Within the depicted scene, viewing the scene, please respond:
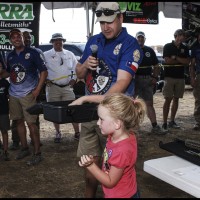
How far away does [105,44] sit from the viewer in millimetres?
2705

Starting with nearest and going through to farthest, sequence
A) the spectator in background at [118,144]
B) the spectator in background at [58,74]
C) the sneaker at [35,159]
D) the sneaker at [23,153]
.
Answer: the spectator in background at [118,144] < the sneaker at [35,159] < the sneaker at [23,153] < the spectator in background at [58,74]

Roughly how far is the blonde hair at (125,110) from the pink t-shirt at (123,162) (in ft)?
0.33

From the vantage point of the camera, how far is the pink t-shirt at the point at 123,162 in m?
1.88

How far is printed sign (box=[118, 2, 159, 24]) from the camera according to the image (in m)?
7.48

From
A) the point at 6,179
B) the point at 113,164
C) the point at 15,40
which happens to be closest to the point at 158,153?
the point at 6,179

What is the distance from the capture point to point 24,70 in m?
4.58

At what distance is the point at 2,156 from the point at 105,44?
9.35 feet

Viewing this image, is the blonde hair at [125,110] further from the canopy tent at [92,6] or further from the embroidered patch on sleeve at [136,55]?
the canopy tent at [92,6]

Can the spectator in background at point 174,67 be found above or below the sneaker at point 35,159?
above

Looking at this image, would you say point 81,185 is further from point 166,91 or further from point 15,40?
point 166,91

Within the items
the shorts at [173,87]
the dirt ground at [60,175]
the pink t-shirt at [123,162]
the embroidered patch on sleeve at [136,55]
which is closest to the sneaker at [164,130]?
the dirt ground at [60,175]

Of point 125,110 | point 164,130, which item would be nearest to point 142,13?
point 164,130

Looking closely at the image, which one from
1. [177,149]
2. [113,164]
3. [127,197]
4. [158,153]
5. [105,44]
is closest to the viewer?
[113,164]

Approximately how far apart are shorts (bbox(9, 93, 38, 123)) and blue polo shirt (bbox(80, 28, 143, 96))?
1.98 metres
